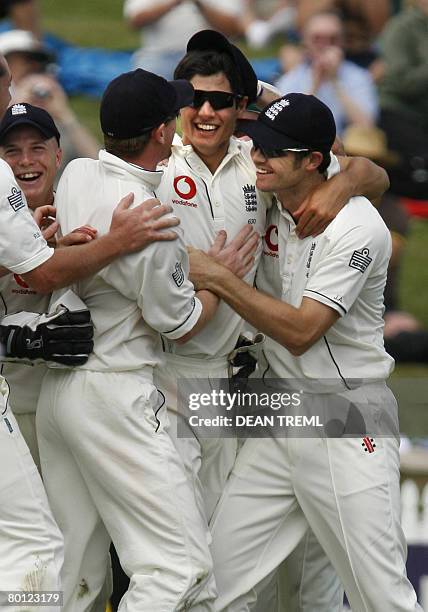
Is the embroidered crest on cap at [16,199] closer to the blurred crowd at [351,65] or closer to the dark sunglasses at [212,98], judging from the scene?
the dark sunglasses at [212,98]

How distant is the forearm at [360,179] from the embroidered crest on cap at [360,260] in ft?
0.96

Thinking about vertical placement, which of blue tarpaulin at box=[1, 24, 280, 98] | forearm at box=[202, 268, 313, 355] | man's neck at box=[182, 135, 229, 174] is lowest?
blue tarpaulin at box=[1, 24, 280, 98]

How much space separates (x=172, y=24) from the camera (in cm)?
1024

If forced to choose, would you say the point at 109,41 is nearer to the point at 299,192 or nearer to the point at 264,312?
the point at 299,192

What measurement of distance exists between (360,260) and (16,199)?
1.52 metres

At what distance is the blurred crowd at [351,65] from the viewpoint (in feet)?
32.9

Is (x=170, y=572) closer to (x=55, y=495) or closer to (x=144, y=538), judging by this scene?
(x=144, y=538)

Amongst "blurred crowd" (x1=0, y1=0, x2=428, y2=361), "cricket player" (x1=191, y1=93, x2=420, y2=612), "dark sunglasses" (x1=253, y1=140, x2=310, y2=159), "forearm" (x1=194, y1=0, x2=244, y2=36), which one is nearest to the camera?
"cricket player" (x1=191, y1=93, x2=420, y2=612)

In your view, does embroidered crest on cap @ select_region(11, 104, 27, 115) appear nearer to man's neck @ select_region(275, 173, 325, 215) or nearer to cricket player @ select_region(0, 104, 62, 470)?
cricket player @ select_region(0, 104, 62, 470)

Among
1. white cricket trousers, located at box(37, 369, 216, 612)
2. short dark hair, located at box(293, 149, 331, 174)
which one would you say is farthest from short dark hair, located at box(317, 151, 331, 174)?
white cricket trousers, located at box(37, 369, 216, 612)

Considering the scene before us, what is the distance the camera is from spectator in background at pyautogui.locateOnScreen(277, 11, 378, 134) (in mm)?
10047

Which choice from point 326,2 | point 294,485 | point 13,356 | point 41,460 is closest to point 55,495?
point 41,460

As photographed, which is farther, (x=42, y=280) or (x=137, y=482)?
(x=137, y=482)

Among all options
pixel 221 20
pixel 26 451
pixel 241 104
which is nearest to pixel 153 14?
pixel 221 20
